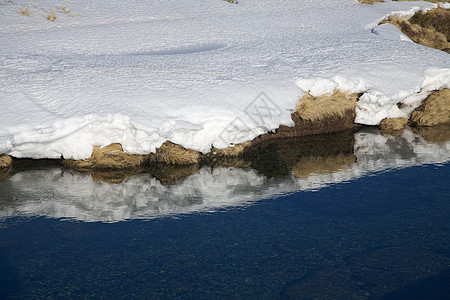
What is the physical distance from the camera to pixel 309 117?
666 centimetres

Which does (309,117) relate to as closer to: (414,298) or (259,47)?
(259,47)

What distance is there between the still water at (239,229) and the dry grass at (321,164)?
0.01 m

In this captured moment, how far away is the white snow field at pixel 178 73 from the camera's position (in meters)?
5.65

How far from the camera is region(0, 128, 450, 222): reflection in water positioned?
4.99 m

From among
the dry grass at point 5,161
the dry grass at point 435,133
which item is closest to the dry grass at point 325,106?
the dry grass at point 435,133

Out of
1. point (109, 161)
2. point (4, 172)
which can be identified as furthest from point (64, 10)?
point (109, 161)

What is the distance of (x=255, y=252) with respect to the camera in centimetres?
421

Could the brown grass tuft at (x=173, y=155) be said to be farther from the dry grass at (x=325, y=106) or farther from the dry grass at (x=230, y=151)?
the dry grass at (x=325, y=106)

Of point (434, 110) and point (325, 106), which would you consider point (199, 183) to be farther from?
point (434, 110)

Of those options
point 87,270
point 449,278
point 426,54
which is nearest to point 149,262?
point 87,270

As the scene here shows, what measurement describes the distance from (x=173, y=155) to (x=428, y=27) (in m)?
7.62

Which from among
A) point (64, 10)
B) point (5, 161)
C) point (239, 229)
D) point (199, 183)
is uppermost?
point (64, 10)

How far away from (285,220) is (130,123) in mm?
2147

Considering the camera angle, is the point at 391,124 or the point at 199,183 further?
the point at 391,124
